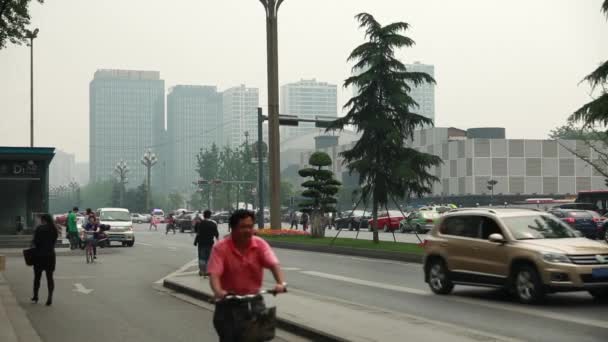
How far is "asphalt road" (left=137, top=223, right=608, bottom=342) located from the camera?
1205cm

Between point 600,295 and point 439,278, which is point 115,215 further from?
point 600,295

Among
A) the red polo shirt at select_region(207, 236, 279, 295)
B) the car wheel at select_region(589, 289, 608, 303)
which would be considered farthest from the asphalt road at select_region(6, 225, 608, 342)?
the red polo shirt at select_region(207, 236, 279, 295)

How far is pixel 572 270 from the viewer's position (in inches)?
571

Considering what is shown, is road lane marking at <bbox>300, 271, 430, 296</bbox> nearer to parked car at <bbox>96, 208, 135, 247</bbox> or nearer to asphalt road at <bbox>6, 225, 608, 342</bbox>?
asphalt road at <bbox>6, 225, 608, 342</bbox>

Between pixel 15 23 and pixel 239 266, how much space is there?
20.3 m

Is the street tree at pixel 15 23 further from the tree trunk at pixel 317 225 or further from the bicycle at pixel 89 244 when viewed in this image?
the tree trunk at pixel 317 225

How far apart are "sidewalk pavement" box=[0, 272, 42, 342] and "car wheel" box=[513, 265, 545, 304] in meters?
8.08

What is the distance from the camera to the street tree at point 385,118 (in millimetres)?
33094

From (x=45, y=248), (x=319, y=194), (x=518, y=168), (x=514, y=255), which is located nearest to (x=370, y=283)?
(x=514, y=255)

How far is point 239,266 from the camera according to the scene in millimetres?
7277

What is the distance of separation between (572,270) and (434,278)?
145 inches

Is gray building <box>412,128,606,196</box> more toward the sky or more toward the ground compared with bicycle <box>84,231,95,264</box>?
more toward the sky

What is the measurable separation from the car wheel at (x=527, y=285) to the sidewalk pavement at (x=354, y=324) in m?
3.02

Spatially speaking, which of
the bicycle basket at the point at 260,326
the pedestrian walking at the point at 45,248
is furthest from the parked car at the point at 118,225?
the bicycle basket at the point at 260,326
